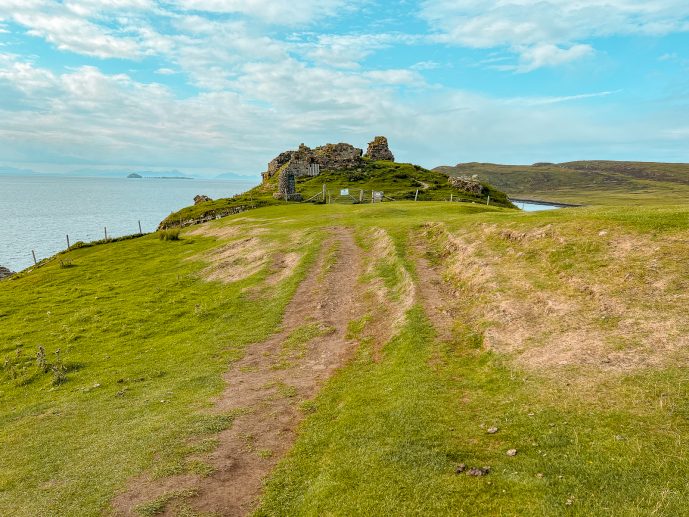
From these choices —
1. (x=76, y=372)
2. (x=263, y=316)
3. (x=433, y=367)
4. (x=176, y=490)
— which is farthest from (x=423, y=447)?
(x=76, y=372)

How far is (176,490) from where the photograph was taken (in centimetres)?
1200

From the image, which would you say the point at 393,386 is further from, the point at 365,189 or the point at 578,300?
the point at 365,189

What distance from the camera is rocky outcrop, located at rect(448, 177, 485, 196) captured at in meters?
112

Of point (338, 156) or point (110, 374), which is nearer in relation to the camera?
point (110, 374)

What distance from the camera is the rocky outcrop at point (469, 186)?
112m

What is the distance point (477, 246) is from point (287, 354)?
14.7 meters

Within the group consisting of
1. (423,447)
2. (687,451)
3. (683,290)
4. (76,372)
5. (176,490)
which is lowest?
(76,372)

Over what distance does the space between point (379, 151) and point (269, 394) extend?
15041 centimetres

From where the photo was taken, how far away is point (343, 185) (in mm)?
118750

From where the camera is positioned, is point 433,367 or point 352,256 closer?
point 433,367

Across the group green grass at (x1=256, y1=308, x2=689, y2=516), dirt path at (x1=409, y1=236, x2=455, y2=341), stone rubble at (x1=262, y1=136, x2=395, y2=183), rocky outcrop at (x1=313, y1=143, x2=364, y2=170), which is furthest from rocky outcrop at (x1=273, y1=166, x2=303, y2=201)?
green grass at (x1=256, y1=308, x2=689, y2=516)

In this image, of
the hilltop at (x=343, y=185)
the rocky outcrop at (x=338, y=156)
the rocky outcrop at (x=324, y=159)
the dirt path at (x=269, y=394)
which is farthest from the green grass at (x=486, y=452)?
the rocky outcrop at (x=338, y=156)

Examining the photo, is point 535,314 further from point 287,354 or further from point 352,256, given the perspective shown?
point 352,256

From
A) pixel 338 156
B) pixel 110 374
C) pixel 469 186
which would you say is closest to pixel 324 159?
pixel 338 156
